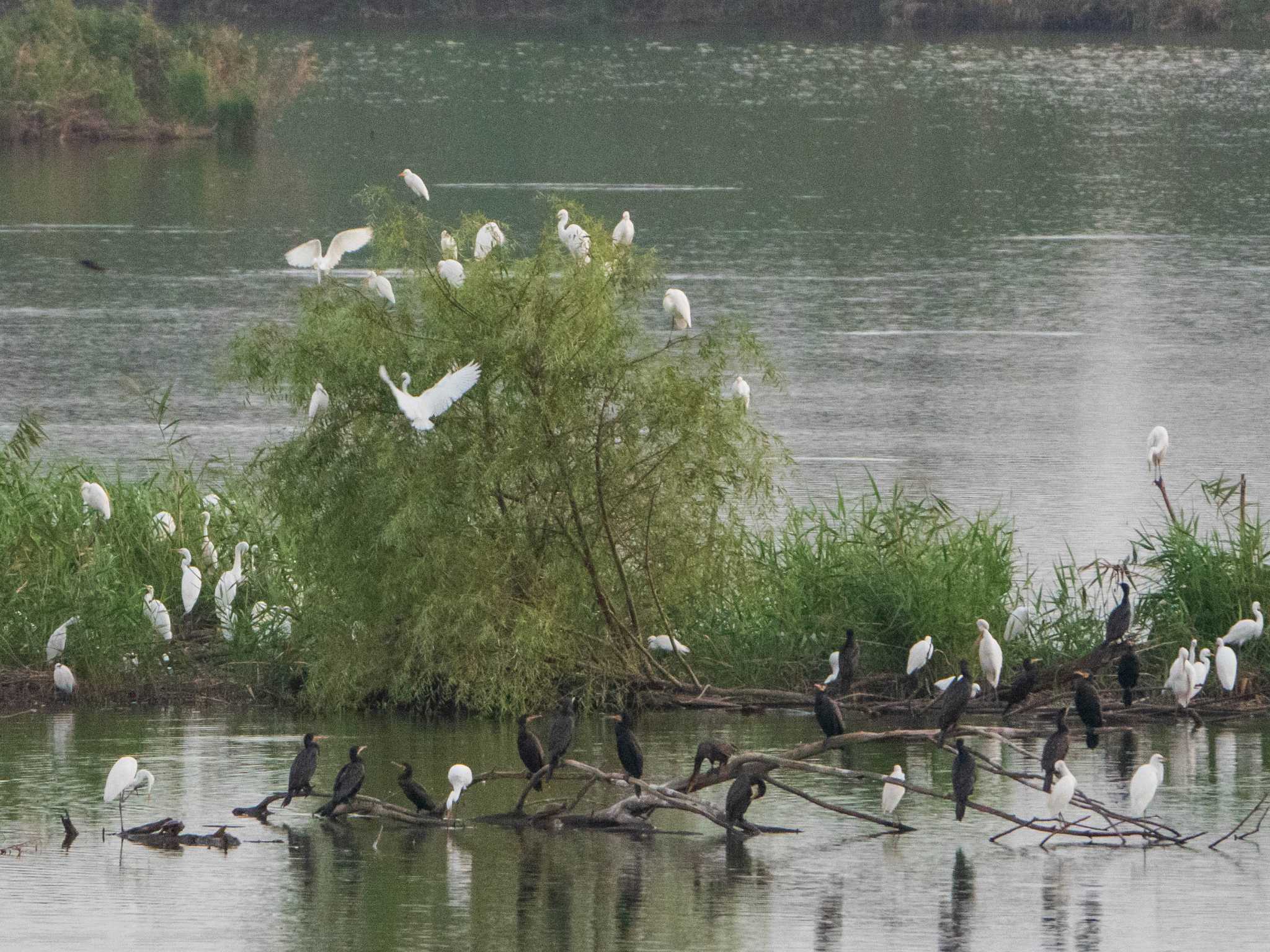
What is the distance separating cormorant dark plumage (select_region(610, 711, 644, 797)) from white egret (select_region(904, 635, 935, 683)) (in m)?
2.07

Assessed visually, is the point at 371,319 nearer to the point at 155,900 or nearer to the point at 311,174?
the point at 155,900

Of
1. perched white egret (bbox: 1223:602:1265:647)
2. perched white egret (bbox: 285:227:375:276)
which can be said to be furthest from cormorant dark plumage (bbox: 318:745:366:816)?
perched white egret (bbox: 1223:602:1265:647)

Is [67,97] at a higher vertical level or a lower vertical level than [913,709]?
higher

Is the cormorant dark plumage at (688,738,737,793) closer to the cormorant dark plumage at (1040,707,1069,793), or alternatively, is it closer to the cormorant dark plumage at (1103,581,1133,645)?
the cormorant dark plumage at (1040,707,1069,793)

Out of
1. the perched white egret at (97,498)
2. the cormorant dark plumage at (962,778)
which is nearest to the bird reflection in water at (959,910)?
the cormorant dark plumage at (962,778)

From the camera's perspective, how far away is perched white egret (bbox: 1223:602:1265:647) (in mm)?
12453

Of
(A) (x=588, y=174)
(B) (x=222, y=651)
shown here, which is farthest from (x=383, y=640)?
(A) (x=588, y=174)

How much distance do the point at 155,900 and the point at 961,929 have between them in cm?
305

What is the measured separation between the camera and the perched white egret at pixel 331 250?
46.7 ft

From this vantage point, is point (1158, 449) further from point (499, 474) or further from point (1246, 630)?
point (499, 474)

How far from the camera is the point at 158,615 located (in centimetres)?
1304

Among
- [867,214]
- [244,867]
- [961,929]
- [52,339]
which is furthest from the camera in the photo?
[867,214]

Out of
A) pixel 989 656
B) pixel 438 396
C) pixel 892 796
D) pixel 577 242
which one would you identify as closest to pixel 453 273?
pixel 577 242

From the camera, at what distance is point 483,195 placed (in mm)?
39469
